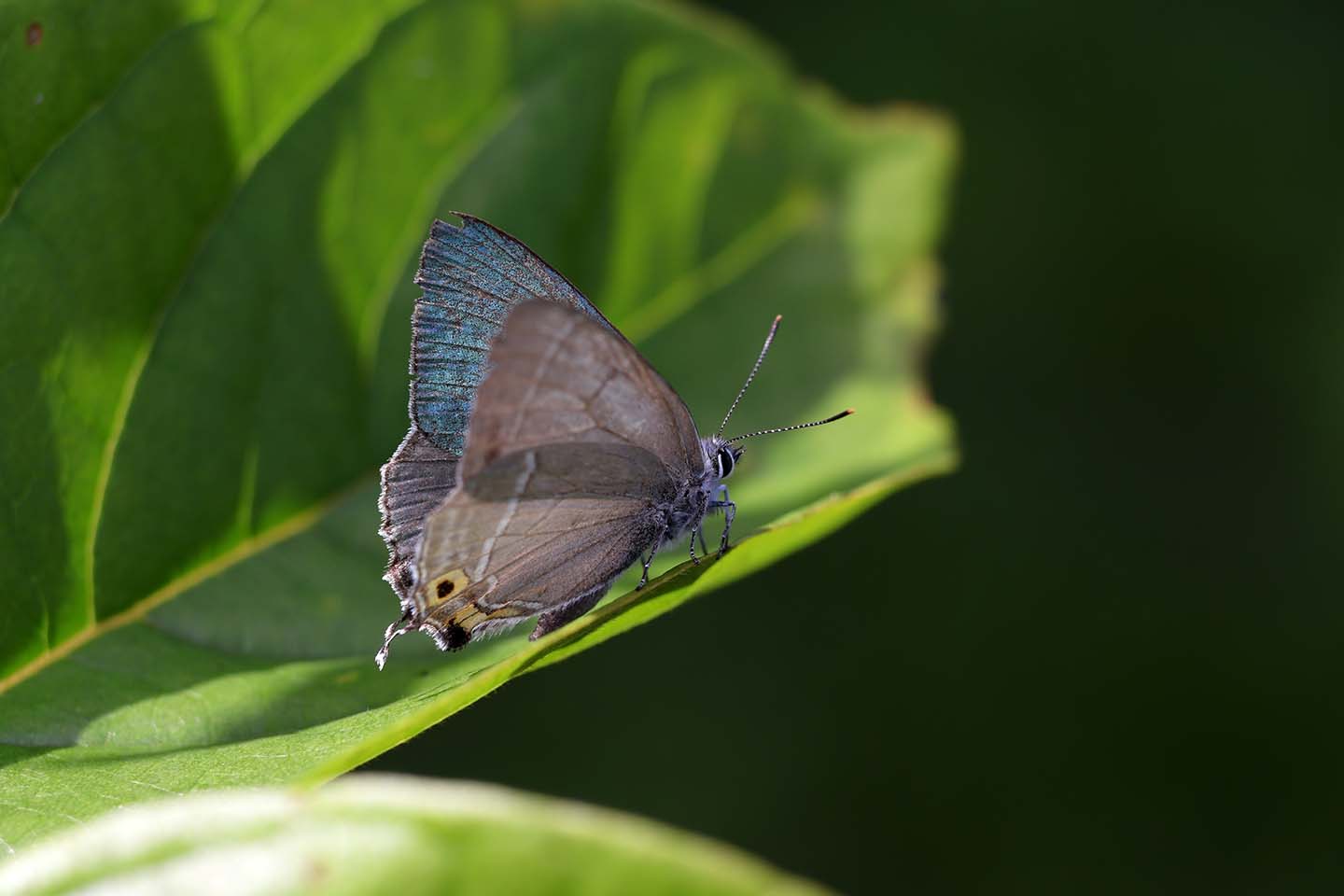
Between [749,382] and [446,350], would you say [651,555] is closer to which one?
[749,382]

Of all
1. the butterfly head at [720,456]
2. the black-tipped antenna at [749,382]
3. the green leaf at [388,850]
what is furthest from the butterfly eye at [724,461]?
the green leaf at [388,850]

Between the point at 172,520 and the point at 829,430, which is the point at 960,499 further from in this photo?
the point at 172,520

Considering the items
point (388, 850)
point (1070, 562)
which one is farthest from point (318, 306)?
point (1070, 562)

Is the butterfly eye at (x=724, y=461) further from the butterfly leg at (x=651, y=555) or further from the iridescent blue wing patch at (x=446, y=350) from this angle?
the iridescent blue wing patch at (x=446, y=350)

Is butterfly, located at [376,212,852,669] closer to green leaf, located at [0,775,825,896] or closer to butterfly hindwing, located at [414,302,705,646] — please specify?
butterfly hindwing, located at [414,302,705,646]

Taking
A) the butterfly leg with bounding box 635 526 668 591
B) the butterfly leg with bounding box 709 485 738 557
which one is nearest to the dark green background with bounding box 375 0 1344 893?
the butterfly leg with bounding box 635 526 668 591
